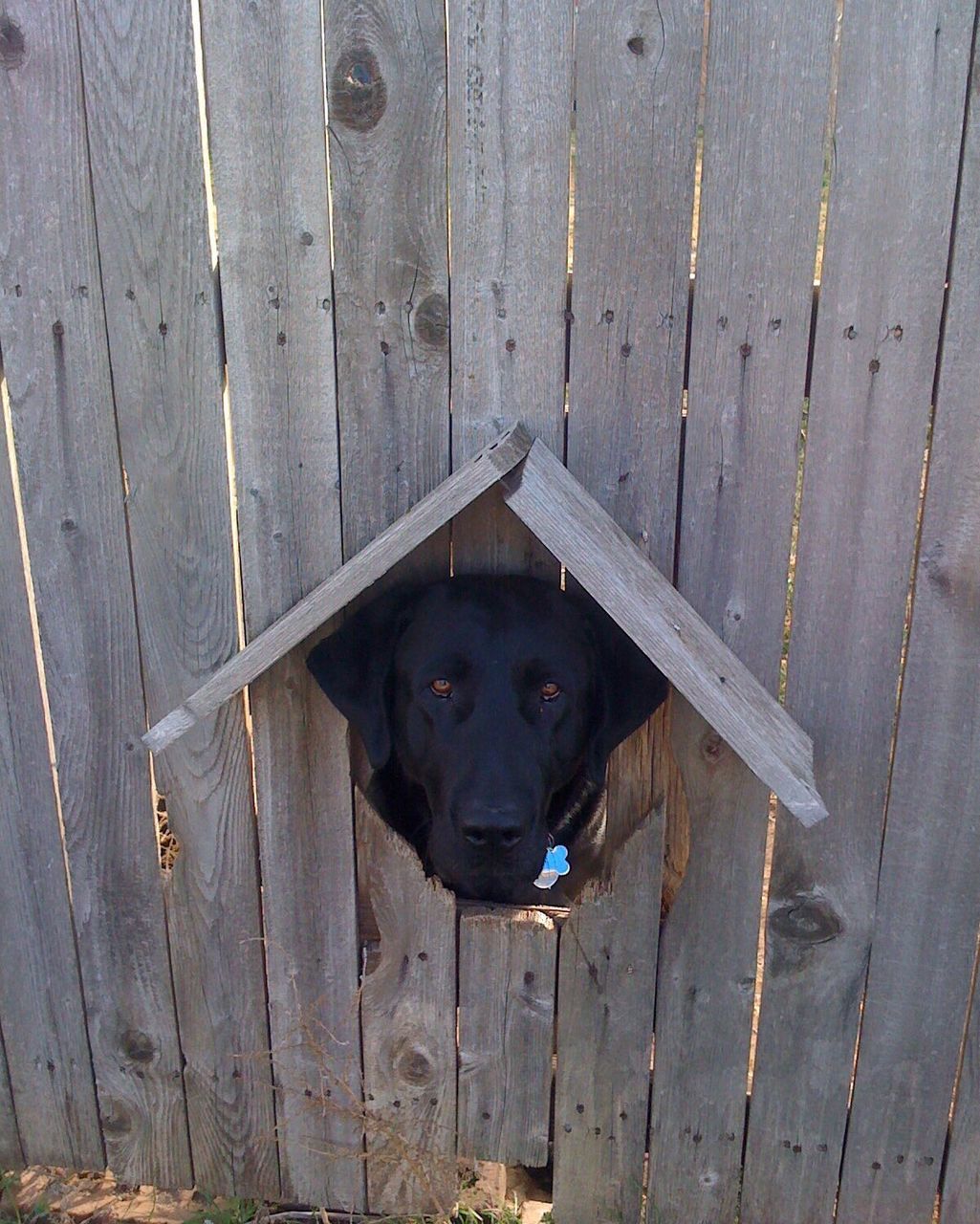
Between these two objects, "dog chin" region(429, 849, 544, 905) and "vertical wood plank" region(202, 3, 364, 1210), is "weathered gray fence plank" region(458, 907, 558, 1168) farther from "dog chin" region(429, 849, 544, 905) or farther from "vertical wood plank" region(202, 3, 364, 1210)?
"vertical wood plank" region(202, 3, 364, 1210)

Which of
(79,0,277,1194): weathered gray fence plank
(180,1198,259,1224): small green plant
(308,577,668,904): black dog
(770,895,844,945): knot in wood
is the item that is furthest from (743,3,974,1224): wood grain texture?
(180,1198,259,1224): small green plant

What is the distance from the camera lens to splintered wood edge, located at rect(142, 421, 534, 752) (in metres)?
2.14

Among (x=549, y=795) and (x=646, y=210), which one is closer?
(x=646, y=210)

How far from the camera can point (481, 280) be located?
2.22m

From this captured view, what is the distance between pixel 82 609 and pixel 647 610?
139 cm

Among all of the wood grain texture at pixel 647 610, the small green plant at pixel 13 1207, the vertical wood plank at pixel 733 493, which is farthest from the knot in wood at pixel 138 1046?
the wood grain texture at pixel 647 610

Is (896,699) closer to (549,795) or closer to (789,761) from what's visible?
(789,761)

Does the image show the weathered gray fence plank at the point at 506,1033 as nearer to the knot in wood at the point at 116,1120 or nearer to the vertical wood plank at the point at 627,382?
the vertical wood plank at the point at 627,382

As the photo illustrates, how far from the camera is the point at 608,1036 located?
2775 mm

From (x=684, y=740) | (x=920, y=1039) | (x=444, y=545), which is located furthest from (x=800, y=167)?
(x=920, y=1039)

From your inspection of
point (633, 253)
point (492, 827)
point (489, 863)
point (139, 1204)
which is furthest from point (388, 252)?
point (139, 1204)

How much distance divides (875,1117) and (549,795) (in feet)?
4.25

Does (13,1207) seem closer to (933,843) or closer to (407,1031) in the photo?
(407,1031)

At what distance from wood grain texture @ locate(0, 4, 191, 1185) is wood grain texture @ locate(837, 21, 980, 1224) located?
1857 millimetres
